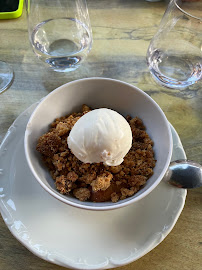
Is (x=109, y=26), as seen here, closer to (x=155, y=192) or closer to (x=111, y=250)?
(x=155, y=192)

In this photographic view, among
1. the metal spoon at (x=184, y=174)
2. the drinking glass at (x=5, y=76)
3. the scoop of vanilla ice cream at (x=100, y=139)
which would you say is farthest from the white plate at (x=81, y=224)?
the drinking glass at (x=5, y=76)

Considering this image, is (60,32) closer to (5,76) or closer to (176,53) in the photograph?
(5,76)

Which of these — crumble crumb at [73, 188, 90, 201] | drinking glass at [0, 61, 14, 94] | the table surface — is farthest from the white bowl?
drinking glass at [0, 61, 14, 94]

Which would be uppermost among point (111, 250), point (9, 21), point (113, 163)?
point (9, 21)

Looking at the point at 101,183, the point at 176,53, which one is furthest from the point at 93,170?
the point at 176,53

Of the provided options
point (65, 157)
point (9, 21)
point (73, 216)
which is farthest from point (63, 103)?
point (9, 21)

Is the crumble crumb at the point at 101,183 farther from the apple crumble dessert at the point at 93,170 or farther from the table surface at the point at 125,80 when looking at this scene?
the table surface at the point at 125,80

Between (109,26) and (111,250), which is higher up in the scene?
(109,26)
